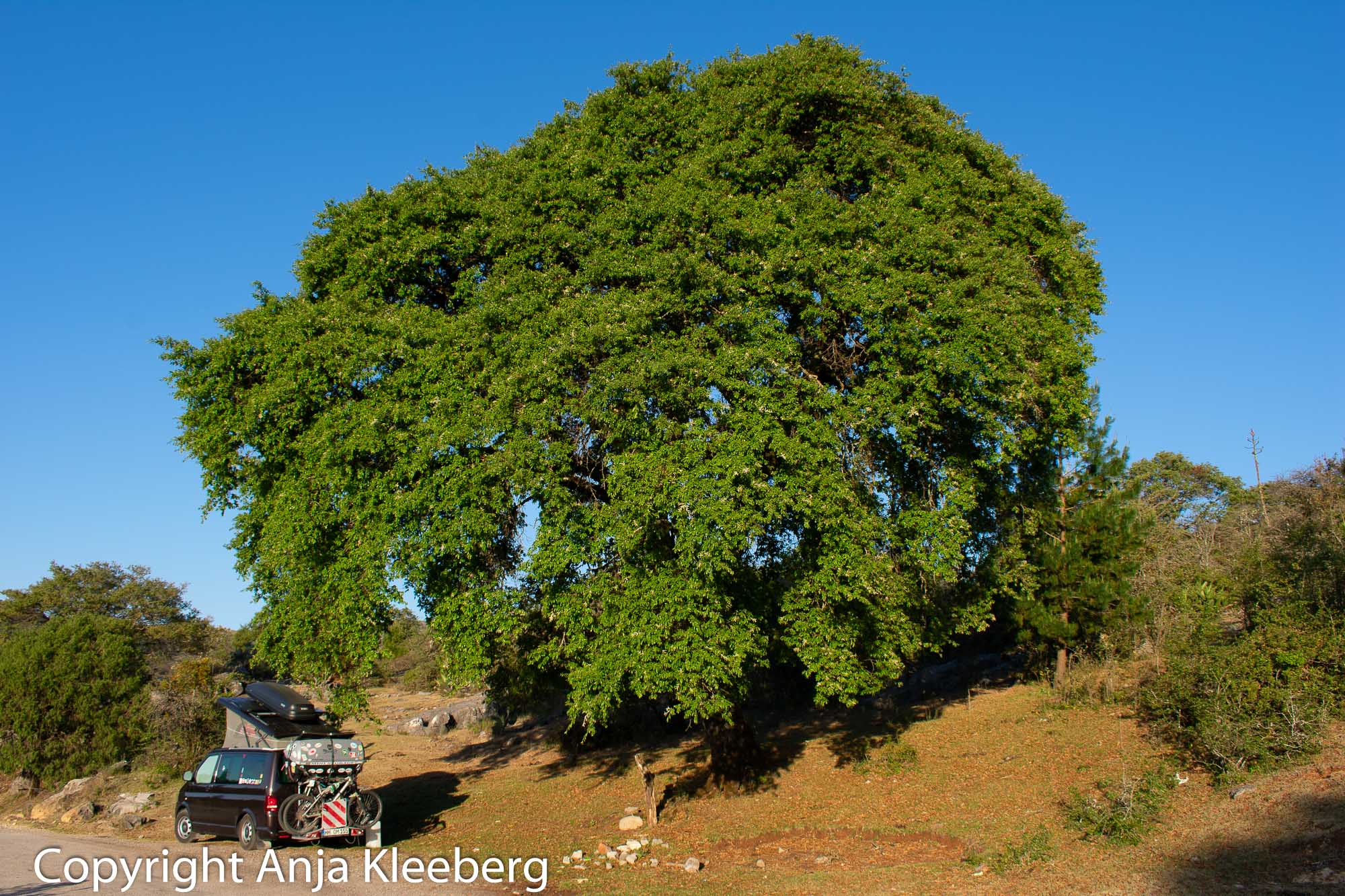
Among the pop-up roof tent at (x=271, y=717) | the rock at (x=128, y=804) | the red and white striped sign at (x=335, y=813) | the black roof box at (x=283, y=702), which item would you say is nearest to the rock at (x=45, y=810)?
the rock at (x=128, y=804)

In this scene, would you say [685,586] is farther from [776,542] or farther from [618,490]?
[776,542]

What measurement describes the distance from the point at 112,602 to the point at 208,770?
139 ft

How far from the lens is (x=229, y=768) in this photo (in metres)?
15.0

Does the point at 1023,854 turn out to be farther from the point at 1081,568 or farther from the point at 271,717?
the point at 271,717

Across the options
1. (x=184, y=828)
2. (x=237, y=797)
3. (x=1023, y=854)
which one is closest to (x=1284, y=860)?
(x=1023, y=854)

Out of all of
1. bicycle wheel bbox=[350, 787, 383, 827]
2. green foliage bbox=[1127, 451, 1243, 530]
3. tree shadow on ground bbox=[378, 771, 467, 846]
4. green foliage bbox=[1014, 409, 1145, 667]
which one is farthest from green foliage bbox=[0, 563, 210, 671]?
green foliage bbox=[1127, 451, 1243, 530]

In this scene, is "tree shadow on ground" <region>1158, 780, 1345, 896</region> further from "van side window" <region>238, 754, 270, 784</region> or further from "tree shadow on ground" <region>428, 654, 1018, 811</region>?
"van side window" <region>238, 754, 270, 784</region>

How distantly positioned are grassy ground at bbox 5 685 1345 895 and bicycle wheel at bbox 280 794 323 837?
2095 mm

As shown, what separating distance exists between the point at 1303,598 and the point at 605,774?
15.4 metres

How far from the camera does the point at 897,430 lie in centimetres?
1446

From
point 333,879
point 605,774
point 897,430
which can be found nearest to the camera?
point 333,879

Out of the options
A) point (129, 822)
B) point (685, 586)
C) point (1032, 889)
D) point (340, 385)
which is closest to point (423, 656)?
point (129, 822)

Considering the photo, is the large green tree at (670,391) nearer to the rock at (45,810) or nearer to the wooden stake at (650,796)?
the wooden stake at (650,796)

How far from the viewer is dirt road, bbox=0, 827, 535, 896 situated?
1144cm
